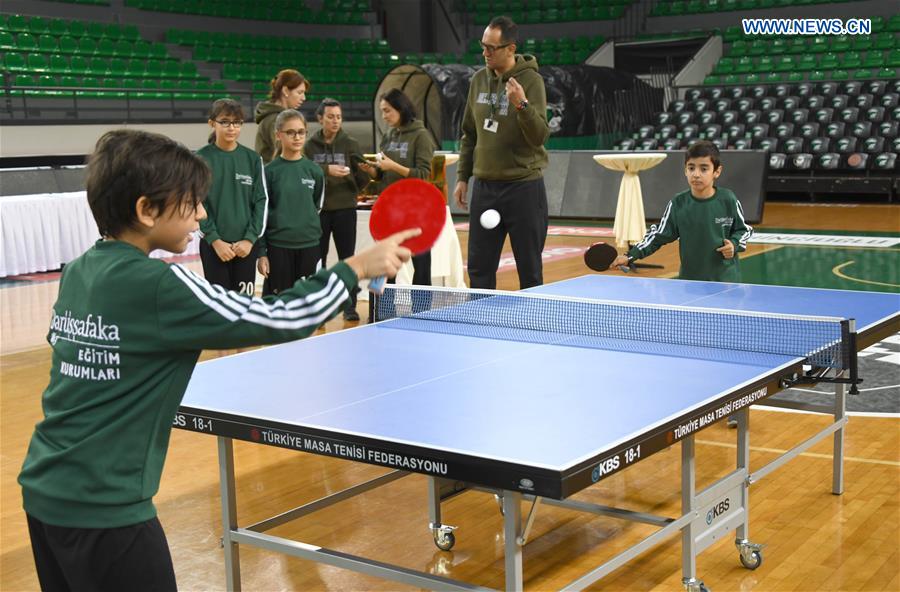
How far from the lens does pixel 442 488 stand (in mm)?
4176

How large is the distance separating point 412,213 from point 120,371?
2.77 ft

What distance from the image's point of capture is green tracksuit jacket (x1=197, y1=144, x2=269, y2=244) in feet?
21.2

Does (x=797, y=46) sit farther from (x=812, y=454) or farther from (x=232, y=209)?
(x=812, y=454)

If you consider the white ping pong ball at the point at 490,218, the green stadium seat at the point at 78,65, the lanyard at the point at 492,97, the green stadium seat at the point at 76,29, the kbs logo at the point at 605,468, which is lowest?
the kbs logo at the point at 605,468

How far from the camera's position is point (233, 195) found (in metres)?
6.54

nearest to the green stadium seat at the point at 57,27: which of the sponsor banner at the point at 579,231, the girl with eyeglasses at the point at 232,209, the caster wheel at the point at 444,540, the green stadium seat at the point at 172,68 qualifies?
the green stadium seat at the point at 172,68

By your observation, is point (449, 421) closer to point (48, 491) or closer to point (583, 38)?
point (48, 491)

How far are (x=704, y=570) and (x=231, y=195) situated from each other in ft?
12.8

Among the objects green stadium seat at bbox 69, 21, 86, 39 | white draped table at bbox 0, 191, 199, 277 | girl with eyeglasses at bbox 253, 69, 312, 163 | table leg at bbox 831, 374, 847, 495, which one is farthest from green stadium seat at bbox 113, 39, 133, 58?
table leg at bbox 831, 374, 847, 495

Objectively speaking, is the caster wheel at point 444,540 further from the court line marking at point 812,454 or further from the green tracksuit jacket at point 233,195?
the green tracksuit jacket at point 233,195

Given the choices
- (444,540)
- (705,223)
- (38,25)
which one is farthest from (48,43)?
(444,540)

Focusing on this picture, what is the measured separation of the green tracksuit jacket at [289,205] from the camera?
702 cm

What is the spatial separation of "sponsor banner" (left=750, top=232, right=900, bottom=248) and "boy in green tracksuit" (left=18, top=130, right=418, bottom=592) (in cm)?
1149

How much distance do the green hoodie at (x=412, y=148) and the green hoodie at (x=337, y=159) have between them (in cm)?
27
